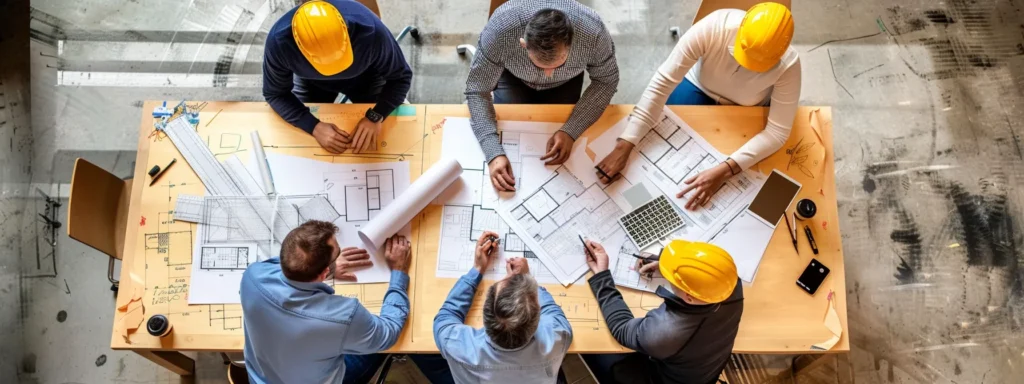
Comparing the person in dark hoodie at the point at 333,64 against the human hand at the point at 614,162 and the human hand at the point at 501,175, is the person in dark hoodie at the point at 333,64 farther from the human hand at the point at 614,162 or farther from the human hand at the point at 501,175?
the human hand at the point at 614,162

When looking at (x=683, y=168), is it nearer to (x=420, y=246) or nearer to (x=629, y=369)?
(x=629, y=369)

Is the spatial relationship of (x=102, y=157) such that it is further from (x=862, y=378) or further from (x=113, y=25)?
(x=862, y=378)

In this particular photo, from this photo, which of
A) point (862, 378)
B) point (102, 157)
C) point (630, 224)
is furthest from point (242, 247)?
point (862, 378)

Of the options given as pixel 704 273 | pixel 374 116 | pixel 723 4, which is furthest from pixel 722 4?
pixel 374 116

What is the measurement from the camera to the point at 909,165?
3189 millimetres

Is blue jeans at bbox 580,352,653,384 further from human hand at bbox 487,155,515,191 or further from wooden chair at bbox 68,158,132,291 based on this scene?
wooden chair at bbox 68,158,132,291

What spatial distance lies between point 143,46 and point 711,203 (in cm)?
313

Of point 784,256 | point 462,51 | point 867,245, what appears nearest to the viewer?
point 784,256

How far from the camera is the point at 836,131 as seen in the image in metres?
3.26

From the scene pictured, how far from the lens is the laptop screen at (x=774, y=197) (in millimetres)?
2211

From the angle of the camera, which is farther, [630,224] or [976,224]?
[976,224]

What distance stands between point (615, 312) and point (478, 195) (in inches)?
25.5

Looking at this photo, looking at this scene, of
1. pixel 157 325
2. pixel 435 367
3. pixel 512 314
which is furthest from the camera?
pixel 435 367

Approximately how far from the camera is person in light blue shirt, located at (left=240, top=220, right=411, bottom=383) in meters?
1.89
